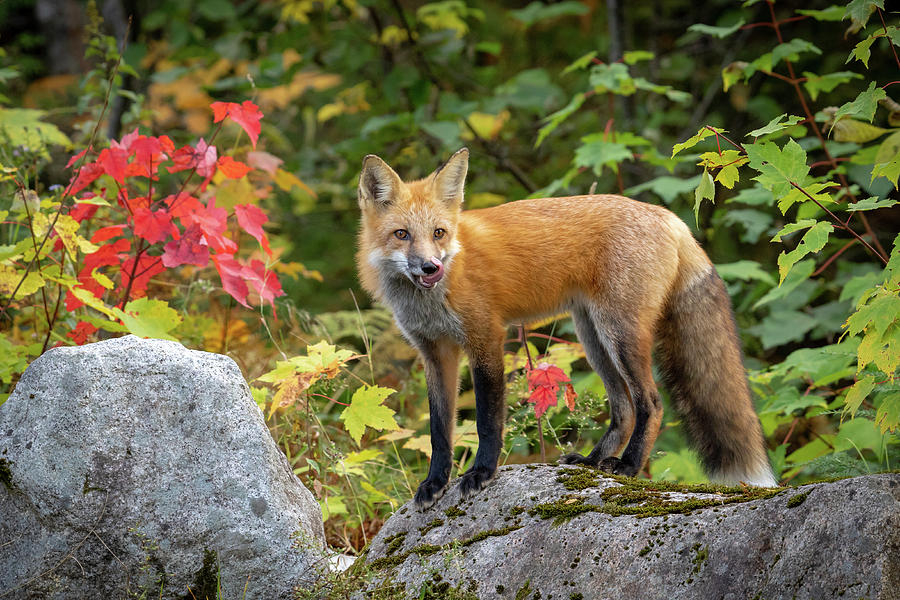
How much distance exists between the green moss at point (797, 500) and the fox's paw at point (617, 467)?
128cm

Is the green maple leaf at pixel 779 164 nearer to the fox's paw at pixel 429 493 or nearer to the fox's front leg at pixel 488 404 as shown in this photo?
the fox's front leg at pixel 488 404

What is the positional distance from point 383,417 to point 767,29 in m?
5.72

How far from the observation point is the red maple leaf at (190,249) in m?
3.35

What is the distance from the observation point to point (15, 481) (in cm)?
246

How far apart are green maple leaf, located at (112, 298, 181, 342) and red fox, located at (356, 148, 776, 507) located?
86 cm

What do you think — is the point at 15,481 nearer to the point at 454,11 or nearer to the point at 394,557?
the point at 394,557

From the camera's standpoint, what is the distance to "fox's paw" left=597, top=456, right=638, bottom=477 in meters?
3.21

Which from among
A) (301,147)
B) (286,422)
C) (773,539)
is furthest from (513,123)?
(773,539)

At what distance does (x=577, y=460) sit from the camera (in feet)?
11.2

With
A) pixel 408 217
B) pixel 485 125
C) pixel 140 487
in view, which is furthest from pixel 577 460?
pixel 485 125

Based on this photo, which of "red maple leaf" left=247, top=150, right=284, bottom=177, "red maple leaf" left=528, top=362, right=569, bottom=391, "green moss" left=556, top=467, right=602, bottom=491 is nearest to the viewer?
"green moss" left=556, top=467, right=602, bottom=491

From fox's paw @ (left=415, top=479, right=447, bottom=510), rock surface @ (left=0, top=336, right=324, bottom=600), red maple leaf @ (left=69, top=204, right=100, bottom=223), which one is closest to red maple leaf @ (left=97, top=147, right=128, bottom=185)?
red maple leaf @ (left=69, top=204, right=100, bottom=223)

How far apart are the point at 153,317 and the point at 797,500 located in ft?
8.35

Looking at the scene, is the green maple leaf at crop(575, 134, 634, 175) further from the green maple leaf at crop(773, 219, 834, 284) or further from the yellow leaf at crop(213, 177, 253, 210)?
the green maple leaf at crop(773, 219, 834, 284)
